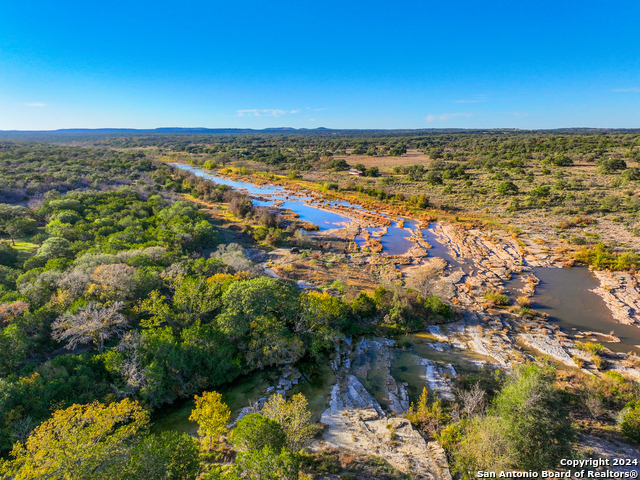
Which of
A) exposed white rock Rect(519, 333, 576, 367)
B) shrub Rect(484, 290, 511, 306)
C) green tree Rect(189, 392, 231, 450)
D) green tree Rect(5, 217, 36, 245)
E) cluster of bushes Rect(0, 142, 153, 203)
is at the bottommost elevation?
exposed white rock Rect(519, 333, 576, 367)

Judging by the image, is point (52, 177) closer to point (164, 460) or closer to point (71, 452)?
point (71, 452)

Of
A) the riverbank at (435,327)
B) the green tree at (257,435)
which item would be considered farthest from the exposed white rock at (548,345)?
the green tree at (257,435)

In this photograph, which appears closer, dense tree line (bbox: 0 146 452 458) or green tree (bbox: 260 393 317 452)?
green tree (bbox: 260 393 317 452)

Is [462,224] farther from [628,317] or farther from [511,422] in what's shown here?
[511,422]

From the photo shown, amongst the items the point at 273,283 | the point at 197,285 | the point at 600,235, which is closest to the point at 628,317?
the point at 600,235

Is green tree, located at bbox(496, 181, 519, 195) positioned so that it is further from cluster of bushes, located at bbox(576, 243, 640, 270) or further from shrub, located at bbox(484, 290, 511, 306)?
shrub, located at bbox(484, 290, 511, 306)

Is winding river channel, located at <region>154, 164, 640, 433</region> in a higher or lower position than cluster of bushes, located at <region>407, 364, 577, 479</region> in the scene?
lower

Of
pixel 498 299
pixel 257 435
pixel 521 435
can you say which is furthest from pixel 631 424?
pixel 257 435

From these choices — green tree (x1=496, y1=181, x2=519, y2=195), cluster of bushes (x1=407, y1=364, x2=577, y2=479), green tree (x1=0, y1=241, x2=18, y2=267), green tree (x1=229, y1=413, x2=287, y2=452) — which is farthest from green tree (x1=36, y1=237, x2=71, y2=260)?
green tree (x1=496, y1=181, x2=519, y2=195)

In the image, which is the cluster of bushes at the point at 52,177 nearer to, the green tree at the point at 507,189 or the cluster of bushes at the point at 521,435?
the cluster of bushes at the point at 521,435
